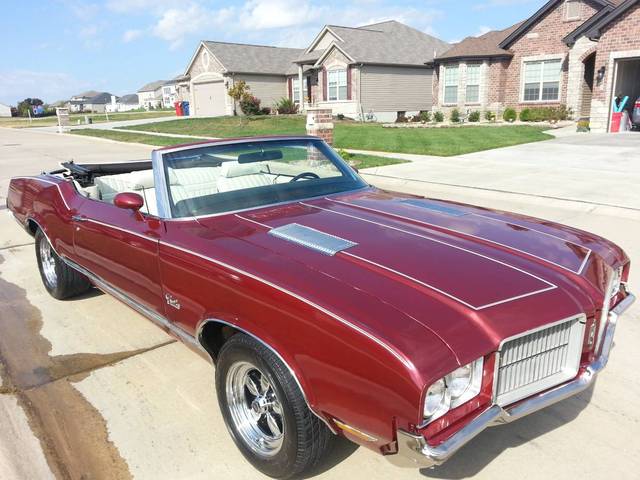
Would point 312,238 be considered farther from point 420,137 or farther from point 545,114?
point 545,114

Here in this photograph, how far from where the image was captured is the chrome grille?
2.23 meters

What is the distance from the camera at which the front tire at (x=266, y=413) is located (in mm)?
2367

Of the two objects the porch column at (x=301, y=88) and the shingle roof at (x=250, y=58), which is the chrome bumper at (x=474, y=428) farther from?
the shingle roof at (x=250, y=58)

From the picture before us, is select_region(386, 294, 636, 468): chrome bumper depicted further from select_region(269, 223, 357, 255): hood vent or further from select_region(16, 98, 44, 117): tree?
select_region(16, 98, 44, 117): tree

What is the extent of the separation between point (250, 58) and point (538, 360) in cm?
3827

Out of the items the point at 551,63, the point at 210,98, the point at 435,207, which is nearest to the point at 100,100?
the point at 210,98

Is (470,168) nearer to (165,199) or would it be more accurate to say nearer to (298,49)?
(165,199)

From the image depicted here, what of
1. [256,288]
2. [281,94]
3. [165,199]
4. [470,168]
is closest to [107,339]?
[165,199]

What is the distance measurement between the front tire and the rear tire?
2547 millimetres

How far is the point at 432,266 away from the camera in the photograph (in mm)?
2570

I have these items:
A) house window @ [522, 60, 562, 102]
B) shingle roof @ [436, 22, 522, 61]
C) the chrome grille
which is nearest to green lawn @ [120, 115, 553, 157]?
house window @ [522, 60, 562, 102]

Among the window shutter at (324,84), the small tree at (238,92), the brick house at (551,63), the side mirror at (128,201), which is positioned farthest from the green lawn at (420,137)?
the side mirror at (128,201)

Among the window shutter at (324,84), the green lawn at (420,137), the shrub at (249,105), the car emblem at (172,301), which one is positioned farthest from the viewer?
the shrub at (249,105)

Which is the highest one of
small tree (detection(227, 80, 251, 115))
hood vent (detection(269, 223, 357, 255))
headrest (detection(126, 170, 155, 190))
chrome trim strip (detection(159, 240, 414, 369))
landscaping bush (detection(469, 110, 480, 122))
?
small tree (detection(227, 80, 251, 115))
